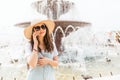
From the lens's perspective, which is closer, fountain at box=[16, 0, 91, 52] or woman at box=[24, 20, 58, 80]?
woman at box=[24, 20, 58, 80]

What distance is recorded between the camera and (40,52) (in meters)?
1.45

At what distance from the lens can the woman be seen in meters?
1.42

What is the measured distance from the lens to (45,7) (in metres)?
4.20

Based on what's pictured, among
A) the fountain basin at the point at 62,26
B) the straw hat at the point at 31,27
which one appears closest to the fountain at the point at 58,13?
the fountain basin at the point at 62,26

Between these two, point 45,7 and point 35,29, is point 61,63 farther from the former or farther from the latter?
point 35,29

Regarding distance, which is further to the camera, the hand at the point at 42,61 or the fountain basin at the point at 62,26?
the fountain basin at the point at 62,26

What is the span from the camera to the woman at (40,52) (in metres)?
1.42

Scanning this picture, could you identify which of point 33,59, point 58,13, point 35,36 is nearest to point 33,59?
point 33,59

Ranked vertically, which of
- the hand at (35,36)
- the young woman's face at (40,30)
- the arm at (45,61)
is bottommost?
the arm at (45,61)

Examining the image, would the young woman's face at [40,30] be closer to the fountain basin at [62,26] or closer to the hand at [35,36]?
the hand at [35,36]

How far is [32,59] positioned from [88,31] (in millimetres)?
3439

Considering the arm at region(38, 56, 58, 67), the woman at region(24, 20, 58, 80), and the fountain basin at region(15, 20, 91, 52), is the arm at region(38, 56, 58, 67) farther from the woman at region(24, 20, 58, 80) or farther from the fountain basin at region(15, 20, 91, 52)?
the fountain basin at region(15, 20, 91, 52)

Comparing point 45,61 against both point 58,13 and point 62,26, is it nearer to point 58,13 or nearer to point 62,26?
point 62,26

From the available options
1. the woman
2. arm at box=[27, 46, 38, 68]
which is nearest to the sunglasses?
the woman
